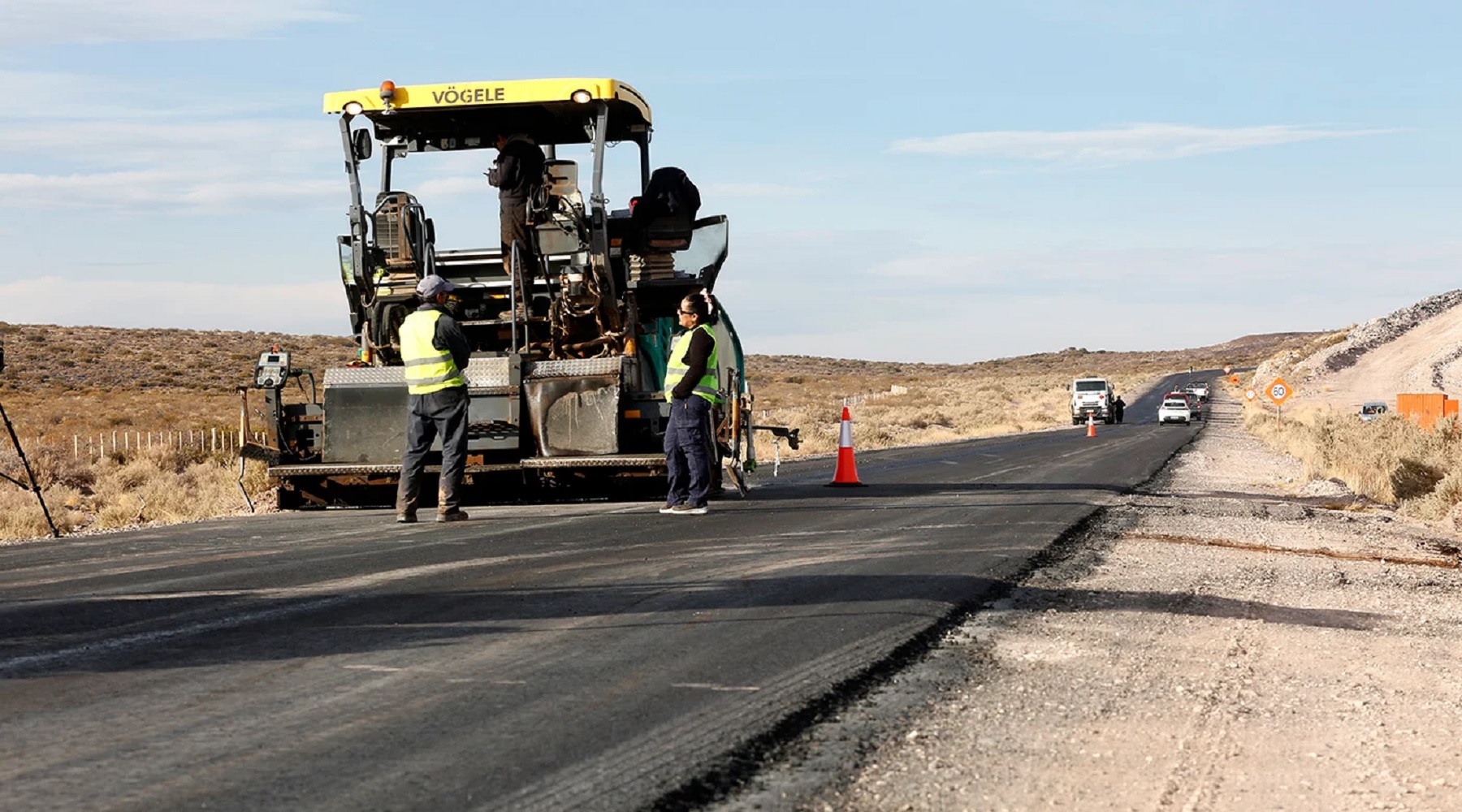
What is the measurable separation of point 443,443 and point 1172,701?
26.5 ft

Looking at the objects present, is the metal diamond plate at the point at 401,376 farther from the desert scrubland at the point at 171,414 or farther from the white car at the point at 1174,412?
the white car at the point at 1174,412

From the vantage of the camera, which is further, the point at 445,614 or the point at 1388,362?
the point at 1388,362

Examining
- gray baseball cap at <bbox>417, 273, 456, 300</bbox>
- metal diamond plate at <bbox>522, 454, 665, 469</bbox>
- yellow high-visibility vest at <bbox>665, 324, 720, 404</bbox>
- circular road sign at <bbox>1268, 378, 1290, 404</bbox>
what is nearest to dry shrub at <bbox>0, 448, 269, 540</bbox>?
metal diamond plate at <bbox>522, 454, 665, 469</bbox>

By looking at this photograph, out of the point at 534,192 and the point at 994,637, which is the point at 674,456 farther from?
the point at 994,637

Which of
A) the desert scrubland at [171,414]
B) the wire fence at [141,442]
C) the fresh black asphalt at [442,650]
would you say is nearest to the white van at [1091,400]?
the desert scrubland at [171,414]

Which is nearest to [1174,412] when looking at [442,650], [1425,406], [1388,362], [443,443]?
[1425,406]

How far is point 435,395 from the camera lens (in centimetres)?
1268

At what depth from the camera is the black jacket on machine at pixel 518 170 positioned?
14.5 metres

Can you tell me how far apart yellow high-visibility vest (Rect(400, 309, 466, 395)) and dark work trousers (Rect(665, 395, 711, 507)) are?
2078 mm

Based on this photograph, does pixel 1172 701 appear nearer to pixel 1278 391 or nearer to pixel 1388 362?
pixel 1278 391

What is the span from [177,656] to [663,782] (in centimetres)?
263

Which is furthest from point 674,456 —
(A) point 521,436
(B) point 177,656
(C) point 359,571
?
(B) point 177,656

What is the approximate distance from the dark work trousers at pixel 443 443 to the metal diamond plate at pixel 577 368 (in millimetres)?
1425

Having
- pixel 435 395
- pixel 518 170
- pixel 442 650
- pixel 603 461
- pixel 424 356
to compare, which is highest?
pixel 518 170
